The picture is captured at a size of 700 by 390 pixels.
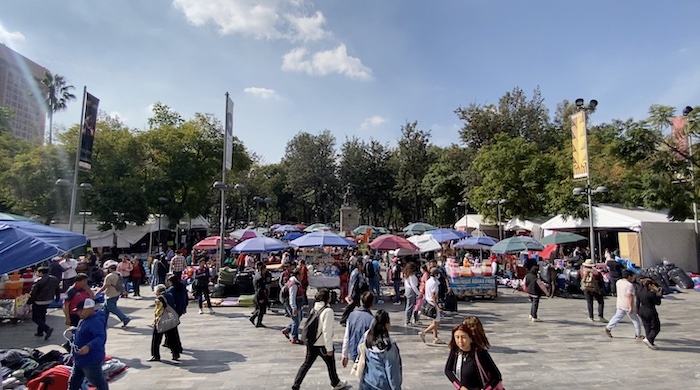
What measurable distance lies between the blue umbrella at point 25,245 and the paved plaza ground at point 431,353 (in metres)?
2.29

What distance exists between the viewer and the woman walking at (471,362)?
3.69m

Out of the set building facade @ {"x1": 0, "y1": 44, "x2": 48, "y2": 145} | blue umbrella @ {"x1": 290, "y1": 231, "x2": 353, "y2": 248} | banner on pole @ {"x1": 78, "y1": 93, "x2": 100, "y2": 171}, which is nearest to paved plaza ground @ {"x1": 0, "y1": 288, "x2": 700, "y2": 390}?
blue umbrella @ {"x1": 290, "y1": 231, "x2": 353, "y2": 248}

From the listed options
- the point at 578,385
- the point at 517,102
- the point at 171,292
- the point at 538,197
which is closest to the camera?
the point at 578,385

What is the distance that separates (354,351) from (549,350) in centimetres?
505

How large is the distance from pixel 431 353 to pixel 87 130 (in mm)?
15910

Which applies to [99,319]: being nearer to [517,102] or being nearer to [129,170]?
[129,170]

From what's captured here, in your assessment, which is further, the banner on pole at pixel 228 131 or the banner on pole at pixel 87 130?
the banner on pole at pixel 228 131

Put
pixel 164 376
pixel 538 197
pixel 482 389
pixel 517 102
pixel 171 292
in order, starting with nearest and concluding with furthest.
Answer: pixel 482 389 → pixel 164 376 → pixel 171 292 → pixel 538 197 → pixel 517 102

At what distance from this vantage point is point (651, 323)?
8117 millimetres

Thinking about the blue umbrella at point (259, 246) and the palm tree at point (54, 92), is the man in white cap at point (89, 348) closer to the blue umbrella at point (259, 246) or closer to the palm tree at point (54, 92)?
the blue umbrella at point (259, 246)

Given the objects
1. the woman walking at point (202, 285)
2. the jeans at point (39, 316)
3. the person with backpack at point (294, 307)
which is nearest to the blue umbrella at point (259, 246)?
the woman walking at point (202, 285)

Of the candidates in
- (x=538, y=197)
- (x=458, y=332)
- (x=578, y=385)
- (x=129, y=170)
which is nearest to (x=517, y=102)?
(x=538, y=197)

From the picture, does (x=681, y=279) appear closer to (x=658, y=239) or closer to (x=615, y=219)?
(x=658, y=239)

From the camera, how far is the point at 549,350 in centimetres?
811
